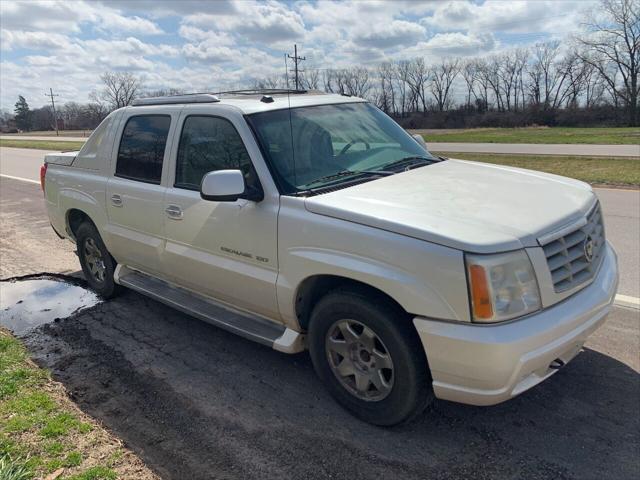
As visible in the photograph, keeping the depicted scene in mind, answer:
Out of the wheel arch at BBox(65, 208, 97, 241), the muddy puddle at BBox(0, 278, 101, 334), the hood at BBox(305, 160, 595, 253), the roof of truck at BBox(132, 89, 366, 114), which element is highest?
the roof of truck at BBox(132, 89, 366, 114)

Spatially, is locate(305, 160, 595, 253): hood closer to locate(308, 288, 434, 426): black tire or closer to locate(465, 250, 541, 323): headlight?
locate(465, 250, 541, 323): headlight

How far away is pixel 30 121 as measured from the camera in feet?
369

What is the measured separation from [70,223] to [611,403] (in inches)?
208

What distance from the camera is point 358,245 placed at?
2.91 metres

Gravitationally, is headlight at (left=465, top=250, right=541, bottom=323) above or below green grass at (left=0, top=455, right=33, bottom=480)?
above

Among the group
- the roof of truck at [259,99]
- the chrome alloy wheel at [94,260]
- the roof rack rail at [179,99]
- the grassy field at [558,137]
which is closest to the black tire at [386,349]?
the roof of truck at [259,99]

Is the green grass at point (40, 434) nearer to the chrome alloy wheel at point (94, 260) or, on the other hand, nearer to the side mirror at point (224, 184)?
the side mirror at point (224, 184)

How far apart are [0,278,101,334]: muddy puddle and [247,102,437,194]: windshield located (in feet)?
9.65

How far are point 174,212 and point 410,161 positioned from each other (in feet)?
6.09

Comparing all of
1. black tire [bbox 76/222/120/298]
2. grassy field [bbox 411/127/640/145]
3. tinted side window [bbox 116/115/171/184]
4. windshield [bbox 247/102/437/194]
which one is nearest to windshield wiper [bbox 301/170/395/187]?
windshield [bbox 247/102/437/194]

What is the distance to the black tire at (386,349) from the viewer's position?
2875 millimetres

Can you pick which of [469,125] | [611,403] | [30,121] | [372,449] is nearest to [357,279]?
[372,449]

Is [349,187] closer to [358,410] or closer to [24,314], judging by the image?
[358,410]

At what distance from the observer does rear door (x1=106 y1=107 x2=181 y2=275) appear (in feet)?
14.3
